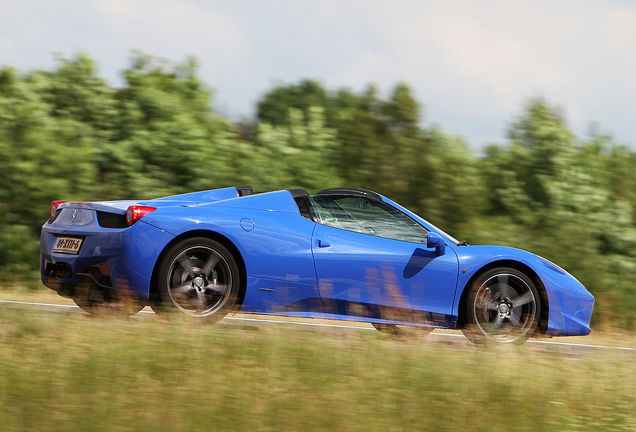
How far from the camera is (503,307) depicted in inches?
219

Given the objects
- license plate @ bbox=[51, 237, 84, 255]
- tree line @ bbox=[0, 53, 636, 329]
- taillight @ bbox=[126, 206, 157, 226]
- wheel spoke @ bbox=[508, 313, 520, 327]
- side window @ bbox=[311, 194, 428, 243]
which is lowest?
wheel spoke @ bbox=[508, 313, 520, 327]

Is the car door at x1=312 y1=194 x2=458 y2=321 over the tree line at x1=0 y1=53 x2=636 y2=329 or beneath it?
beneath

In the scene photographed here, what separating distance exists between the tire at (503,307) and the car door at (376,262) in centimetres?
23

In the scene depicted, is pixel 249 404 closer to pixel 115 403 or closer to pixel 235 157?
pixel 115 403

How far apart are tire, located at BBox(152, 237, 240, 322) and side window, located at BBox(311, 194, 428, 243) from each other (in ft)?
2.68

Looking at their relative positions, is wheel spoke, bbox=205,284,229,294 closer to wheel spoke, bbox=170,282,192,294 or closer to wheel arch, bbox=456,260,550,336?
wheel spoke, bbox=170,282,192,294

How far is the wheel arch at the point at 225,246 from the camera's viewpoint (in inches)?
199

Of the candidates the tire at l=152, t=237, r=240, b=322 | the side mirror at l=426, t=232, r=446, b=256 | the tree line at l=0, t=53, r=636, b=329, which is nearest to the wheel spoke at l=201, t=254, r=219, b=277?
the tire at l=152, t=237, r=240, b=322

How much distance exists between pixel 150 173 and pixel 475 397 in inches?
366

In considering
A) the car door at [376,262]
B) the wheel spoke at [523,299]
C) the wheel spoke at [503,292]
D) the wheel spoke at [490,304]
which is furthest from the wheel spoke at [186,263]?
the wheel spoke at [523,299]

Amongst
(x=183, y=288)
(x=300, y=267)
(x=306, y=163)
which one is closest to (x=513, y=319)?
(x=300, y=267)

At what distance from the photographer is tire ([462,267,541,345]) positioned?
5480mm

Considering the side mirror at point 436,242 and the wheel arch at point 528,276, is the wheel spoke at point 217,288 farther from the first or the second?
the wheel arch at point 528,276

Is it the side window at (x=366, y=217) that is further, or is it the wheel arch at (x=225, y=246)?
the side window at (x=366, y=217)
